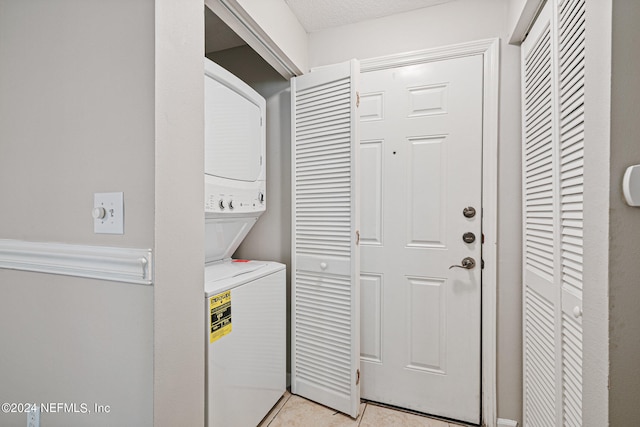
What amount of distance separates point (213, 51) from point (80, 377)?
2.13 meters

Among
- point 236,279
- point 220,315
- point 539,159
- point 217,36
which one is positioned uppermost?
point 217,36

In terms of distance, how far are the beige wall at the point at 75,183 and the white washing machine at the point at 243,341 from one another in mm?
345

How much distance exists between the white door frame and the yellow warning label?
137 cm

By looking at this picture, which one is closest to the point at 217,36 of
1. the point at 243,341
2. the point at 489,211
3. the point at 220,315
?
the point at 220,315

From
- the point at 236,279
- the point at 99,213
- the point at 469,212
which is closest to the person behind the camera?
the point at 99,213

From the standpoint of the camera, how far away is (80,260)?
104cm

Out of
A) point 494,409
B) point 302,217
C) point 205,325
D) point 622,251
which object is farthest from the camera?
point 302,217

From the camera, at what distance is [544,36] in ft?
4.37

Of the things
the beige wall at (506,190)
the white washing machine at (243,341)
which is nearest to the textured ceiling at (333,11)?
the beige wall at (506,190)

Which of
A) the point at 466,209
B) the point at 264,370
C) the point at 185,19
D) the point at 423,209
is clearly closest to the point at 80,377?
the point at 264,370

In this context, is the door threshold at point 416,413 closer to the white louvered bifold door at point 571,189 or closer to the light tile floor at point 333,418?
the light tile floor at point 333,418

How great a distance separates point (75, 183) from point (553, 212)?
5.82 feet

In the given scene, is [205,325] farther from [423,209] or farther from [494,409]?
[494,409]

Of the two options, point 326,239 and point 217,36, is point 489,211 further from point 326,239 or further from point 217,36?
point 217,36
